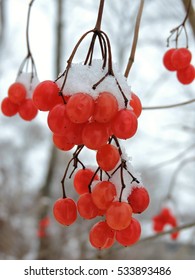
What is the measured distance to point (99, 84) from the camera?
1.80ft

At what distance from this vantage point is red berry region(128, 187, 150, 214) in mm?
598

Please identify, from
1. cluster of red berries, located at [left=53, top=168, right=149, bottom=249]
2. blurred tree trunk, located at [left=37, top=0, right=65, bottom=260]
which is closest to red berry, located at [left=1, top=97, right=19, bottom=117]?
cluster of red berries, located at [left=53, top=168, right=149, bottom=249]

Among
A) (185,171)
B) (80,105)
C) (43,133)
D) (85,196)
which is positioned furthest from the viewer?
(43,133)

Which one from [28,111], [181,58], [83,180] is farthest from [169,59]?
[83,180]

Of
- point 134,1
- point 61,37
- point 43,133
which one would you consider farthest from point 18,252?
point 43,133

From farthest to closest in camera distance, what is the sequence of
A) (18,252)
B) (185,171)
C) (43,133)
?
(43,133)
(185,171)
(18,252)

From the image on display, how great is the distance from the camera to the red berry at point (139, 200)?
598 millimetres

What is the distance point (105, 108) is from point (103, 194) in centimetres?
13

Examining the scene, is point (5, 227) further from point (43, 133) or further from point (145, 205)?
point (43, 133)

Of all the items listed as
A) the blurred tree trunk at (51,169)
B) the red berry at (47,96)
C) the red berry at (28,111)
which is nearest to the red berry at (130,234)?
the red berry at (47,96)

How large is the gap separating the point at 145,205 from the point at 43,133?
49.1ft

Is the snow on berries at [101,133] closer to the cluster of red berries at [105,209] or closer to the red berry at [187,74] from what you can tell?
the cluster of red berries at [105,209]

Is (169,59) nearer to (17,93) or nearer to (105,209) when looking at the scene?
(17,93)

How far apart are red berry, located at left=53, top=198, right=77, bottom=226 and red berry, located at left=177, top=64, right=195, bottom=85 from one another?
1.61 feet
